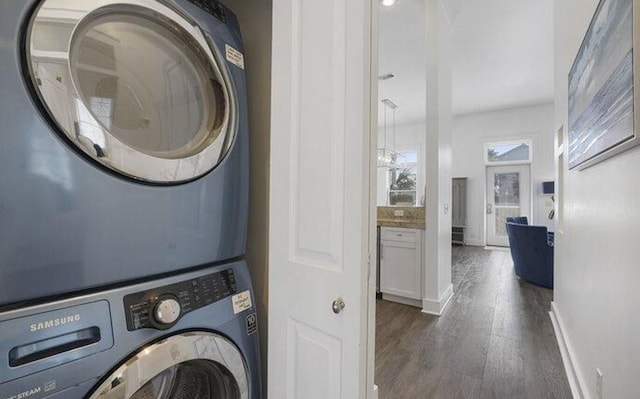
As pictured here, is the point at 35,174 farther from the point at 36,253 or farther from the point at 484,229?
the point at 484,229

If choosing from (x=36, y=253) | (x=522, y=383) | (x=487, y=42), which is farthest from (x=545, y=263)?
(x=36, y=253)

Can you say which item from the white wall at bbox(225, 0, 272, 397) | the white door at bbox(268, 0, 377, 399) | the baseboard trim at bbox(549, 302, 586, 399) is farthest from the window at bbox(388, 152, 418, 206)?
the white door at bbox(268, 0, 377, 399)

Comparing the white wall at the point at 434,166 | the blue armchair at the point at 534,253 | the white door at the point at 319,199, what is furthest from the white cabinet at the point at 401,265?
the white door at the point at 319,199

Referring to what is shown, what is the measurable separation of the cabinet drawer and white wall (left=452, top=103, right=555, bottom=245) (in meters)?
4.72

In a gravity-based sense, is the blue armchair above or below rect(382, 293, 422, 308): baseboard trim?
above

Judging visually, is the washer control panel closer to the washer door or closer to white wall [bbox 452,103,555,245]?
the washer door

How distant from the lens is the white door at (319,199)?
739mm

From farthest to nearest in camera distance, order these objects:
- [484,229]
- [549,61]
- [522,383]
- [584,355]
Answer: [484,229], [549,61], [522,383], [584,355]

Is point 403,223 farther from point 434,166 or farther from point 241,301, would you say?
point 241,301

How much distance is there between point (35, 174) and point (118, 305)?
11.6 inches

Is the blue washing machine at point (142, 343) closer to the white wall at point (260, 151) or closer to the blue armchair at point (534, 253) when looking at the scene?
the white wall at point (260, 151)

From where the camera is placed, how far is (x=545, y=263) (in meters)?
3.57

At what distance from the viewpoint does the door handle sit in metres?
0.75

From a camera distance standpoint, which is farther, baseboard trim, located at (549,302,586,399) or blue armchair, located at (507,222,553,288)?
blue armchair, located at (507,222,553,288)
